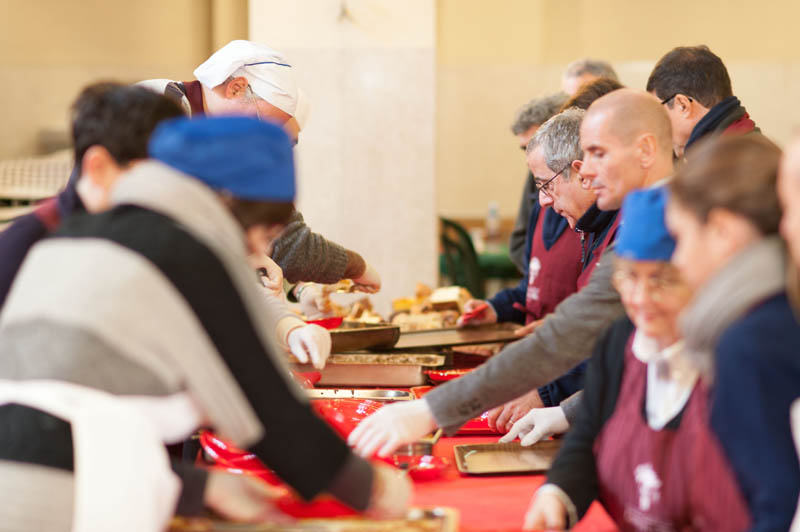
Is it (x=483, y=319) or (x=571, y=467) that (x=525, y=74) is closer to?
(x=483, y=319)

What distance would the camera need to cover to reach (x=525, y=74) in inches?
363

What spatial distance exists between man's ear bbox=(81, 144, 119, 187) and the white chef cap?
174cm

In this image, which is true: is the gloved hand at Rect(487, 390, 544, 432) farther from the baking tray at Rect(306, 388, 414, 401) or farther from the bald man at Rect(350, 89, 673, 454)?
the bald man at Rect(350, 89, 673, 454)

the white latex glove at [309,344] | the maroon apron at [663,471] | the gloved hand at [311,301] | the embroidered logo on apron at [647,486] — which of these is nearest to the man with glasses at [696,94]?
the gloved hand at [311,301]

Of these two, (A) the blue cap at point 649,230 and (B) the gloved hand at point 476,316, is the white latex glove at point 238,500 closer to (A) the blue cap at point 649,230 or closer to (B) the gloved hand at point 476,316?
(A) the blue cap at point 649,230

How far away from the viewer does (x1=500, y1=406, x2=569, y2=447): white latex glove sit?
8.05 feet

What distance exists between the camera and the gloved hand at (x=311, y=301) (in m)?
3.98

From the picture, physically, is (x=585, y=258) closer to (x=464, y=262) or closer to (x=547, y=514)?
(x=547, y=514)

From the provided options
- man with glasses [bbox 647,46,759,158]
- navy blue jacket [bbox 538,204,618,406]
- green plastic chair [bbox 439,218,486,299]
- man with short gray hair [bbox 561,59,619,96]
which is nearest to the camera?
navy blue jacket [bbox 538,204,618,406]

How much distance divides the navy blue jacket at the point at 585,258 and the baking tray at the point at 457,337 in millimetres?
654

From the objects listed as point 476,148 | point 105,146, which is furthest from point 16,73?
point 105,146

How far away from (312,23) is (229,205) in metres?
4.93

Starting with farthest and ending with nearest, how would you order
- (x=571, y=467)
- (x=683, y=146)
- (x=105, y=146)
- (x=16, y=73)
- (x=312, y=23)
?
(x=16, y=73)
(x=312, y=23)
(x=683, y=146)
(x=571, y=467)
(x=105, y=146)

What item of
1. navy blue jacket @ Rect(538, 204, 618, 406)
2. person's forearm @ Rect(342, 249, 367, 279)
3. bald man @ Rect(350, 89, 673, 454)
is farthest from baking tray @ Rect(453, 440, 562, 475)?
person's forearm @ Rect(342, 249, 367, 279)
